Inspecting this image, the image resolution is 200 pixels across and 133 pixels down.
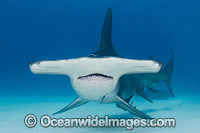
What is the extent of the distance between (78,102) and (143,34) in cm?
4975

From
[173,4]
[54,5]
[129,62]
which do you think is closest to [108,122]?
[129,62]

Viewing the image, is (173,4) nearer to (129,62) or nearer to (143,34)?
(143,34)

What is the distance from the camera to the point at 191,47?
158 feet

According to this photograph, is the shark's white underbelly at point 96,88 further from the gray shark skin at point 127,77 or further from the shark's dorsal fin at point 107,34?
the shark's dorsal fin at point 107,34

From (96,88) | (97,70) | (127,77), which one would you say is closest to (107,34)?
(127,77)

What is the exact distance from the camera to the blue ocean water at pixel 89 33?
3425 centimetres

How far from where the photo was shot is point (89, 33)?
58750 millimetres

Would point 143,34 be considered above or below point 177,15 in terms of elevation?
above

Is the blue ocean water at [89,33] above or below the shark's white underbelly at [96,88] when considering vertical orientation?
above

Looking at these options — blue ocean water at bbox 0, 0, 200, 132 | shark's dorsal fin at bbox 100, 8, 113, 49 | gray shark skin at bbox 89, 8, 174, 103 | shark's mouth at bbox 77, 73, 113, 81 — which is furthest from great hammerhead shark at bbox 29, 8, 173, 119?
blue ocean water at bbox 0, 0, 200, 132

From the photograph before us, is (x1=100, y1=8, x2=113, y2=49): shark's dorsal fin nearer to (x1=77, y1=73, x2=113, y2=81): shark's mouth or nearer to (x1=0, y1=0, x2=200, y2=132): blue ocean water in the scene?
(x1=77, y1=73, x2=113, y2=81): shark's mouth
